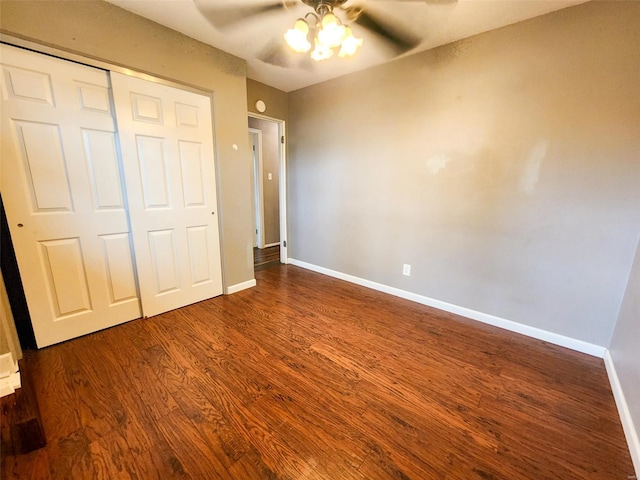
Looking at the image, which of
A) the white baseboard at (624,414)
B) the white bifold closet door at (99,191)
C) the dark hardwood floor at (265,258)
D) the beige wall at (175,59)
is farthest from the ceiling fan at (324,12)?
the dark hardwood floor at (265,258)

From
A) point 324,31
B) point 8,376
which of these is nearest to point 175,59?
point 324,31

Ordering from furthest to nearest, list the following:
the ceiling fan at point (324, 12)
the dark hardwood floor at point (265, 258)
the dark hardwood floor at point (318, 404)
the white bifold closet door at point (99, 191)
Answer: the dark hardwood floor at point (265, 258), the white bifold closet door at point (99, 191), the ceiling fan at point (324, 12), the dark hardwood floor at point (318, 404)

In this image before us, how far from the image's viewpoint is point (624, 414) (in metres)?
1.36

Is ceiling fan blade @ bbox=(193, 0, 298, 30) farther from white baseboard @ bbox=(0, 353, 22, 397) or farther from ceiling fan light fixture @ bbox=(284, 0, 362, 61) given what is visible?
white baseboard @ bbox=(0, 353, 22, 397)

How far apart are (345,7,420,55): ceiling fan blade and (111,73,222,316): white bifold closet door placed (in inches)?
60.6

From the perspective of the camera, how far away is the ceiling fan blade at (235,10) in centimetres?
146

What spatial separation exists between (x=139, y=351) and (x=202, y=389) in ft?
2.28

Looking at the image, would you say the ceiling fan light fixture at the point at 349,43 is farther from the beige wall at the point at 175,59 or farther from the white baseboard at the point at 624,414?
the white baseboard at the point at 624,414

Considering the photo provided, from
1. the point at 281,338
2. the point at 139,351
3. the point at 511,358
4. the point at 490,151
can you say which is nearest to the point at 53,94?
the point at 139,351

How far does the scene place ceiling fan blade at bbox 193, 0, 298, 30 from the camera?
146cm

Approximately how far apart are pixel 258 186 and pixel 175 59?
245 cm

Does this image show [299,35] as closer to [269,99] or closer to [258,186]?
[269,99]

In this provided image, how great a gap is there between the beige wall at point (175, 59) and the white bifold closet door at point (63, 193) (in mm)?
166

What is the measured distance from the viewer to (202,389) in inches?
60.4
